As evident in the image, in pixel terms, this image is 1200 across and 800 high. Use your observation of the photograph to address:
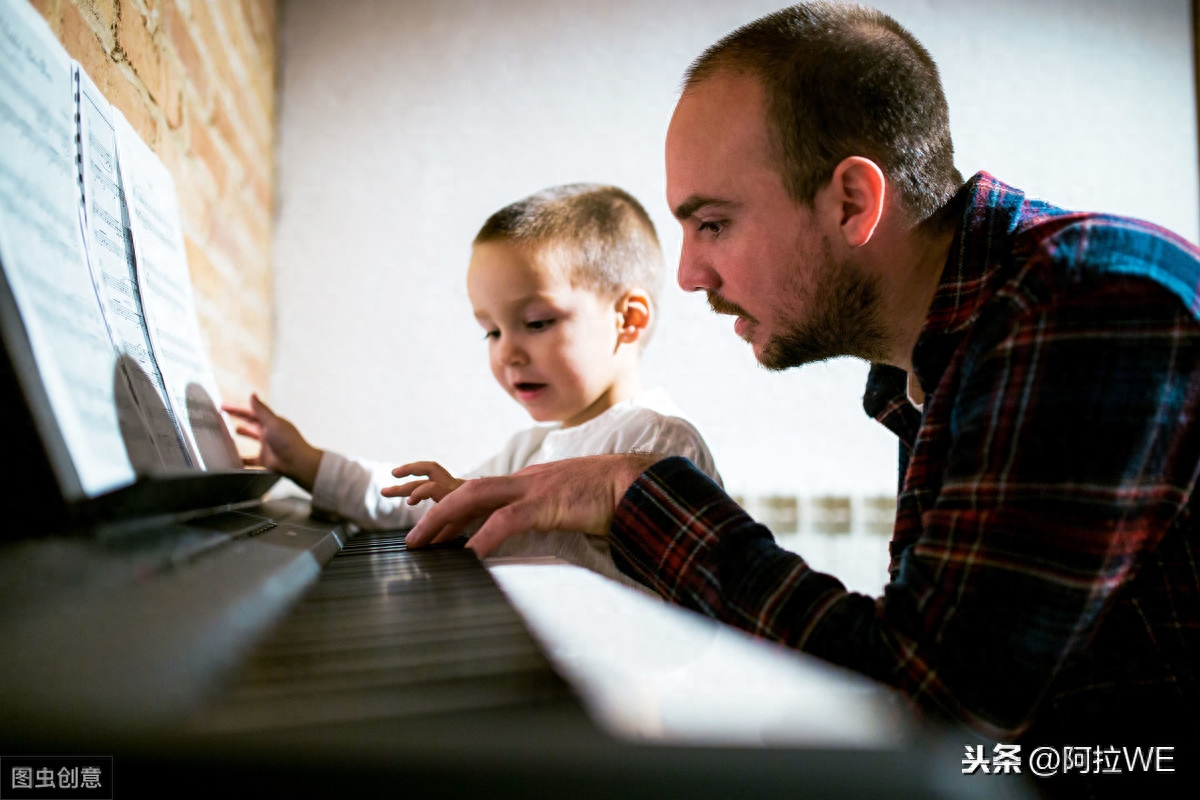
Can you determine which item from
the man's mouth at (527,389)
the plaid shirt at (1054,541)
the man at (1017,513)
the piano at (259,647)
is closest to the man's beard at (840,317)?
the man at (1017,513)

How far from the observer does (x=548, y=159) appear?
2566 millimetres

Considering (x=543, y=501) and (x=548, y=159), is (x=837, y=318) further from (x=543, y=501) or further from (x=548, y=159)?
(x=548, y=159)

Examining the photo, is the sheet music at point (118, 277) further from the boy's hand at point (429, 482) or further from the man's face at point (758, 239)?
the man's face at point (758, 239)

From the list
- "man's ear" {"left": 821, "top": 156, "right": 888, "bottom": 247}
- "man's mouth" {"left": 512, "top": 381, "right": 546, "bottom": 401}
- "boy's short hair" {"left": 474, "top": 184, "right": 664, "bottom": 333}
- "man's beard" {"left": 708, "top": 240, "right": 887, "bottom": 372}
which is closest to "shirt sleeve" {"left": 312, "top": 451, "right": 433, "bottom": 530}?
"man's mouth" {"left": 512, "top": 381, "right": 546, "bottom": 401}

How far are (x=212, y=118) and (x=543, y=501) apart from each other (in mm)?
1260

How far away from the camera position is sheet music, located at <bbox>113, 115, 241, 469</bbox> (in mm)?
818

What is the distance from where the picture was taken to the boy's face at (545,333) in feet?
5.29

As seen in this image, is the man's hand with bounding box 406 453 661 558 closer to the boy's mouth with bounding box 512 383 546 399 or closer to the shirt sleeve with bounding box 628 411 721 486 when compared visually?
the shirt sleeve with bounding box 628 411 721 486

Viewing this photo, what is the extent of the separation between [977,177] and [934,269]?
10 cm

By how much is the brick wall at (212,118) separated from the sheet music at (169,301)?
15 cm

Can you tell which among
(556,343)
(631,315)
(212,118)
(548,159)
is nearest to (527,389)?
(556,343)

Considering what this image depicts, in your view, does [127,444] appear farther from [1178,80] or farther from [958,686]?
[1178,80]

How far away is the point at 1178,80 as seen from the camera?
2.79 m

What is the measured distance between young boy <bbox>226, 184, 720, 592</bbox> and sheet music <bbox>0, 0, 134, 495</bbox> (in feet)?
2.40
